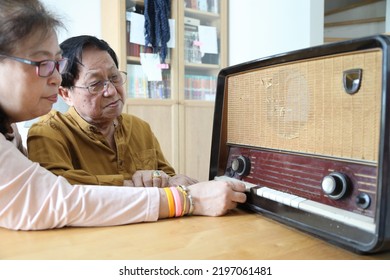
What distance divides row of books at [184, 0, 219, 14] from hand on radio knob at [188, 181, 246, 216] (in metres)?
2.67

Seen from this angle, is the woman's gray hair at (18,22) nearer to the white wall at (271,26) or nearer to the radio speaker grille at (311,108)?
the radio speaker grille at (311,108)

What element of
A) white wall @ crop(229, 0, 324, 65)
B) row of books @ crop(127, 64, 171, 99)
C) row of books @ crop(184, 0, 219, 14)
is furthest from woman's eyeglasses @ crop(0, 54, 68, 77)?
row of books @ crop(184, 0, 219, 14)

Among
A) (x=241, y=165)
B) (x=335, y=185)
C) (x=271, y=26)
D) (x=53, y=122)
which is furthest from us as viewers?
(x=271, y=26)

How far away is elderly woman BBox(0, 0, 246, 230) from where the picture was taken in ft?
2.12

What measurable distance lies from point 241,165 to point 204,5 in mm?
2746

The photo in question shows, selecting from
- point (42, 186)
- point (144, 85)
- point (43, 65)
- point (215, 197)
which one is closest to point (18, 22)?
point (43, 65)

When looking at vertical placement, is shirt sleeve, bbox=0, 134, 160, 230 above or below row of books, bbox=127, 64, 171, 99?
below

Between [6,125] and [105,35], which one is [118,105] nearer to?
[6,125]

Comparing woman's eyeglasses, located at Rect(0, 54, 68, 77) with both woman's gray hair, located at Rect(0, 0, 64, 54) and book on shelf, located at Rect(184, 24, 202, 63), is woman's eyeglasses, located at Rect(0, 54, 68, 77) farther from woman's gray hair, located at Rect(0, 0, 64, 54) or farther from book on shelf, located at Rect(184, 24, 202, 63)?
book on shelf, located at Rect(184, 24, 202, 63)

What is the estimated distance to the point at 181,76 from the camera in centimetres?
304

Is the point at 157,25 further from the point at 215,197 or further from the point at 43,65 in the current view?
the point at 215,197

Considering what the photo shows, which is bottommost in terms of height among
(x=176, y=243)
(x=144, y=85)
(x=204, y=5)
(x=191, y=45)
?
(x=176, y=243)

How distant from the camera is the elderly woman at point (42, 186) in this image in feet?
2.12

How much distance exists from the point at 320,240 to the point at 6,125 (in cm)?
71
